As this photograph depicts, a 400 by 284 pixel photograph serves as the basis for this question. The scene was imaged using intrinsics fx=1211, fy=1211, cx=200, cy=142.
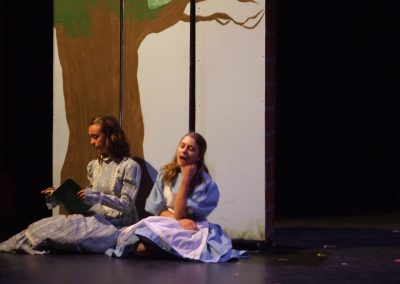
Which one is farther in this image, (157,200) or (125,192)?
(125,192)

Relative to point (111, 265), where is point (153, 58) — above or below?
above

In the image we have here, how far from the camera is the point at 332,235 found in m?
9.51

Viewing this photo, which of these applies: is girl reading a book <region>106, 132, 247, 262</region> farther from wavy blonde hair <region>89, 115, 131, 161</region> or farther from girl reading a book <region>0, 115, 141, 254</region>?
wavy blonde hair <region>89, 115, 131, 161</region>

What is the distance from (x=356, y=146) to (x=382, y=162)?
1.02 ft

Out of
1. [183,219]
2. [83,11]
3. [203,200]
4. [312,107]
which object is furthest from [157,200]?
[312,107]

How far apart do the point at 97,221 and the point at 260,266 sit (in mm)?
1292

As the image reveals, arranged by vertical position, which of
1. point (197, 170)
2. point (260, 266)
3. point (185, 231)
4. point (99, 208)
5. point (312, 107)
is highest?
point (312, 107)

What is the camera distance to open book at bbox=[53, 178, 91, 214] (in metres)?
8.28

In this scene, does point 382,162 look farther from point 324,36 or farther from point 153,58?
point 153,58

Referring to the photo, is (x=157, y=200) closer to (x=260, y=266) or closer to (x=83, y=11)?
(x=260, y=266)

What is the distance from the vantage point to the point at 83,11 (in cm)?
905

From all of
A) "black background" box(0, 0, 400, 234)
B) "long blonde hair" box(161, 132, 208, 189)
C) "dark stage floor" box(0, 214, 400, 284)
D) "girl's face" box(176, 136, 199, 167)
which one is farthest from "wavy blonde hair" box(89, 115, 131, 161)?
"black background" box(0, 0, 400, 234)

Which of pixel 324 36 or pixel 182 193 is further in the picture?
pixel 324 36

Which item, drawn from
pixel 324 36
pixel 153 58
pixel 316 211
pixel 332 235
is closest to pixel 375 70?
pixel 324 36
